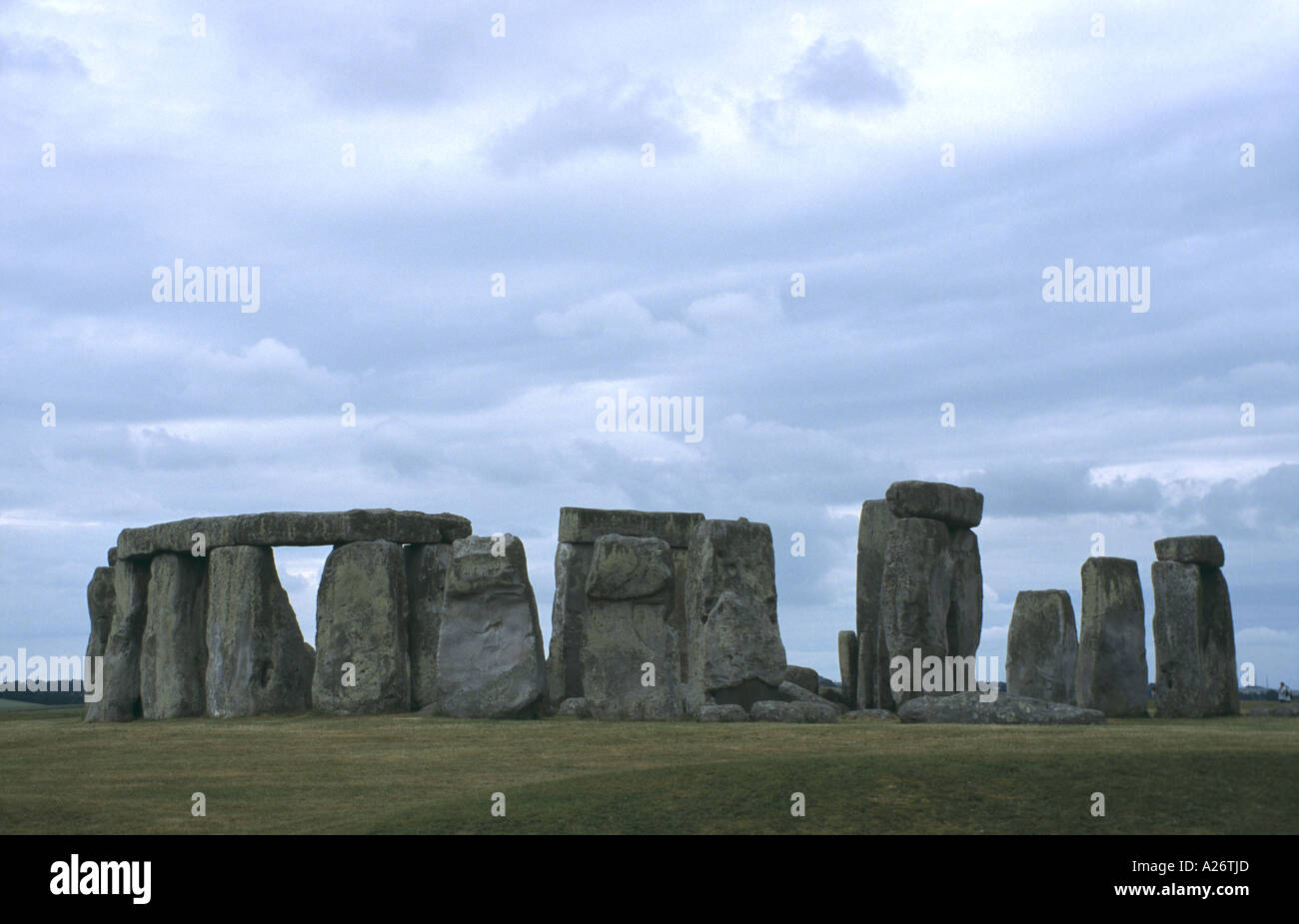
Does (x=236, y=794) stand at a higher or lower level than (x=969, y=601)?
lower

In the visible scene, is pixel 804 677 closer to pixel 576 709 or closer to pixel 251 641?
pixel 576 709

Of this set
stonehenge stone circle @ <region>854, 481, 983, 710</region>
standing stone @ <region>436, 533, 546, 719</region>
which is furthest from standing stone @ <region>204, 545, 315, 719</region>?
stonehenge stone circle @ <region>854, 481, 983, 710</region>

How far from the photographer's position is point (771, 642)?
19.8 m

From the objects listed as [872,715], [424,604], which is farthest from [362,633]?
[872,715]

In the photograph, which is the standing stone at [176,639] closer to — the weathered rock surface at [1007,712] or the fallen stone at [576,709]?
the fallen stone at [576,709]

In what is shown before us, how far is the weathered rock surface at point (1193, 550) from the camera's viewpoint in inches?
797

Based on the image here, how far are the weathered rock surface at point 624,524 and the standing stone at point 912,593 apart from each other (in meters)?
4.07

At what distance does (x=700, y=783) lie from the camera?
Result: 1155 centimetres

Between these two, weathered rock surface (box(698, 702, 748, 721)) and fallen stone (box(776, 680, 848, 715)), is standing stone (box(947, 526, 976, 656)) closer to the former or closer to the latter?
fallen stone (box(776, 680, 848, 715))

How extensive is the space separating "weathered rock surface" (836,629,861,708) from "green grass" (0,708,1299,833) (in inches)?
337
